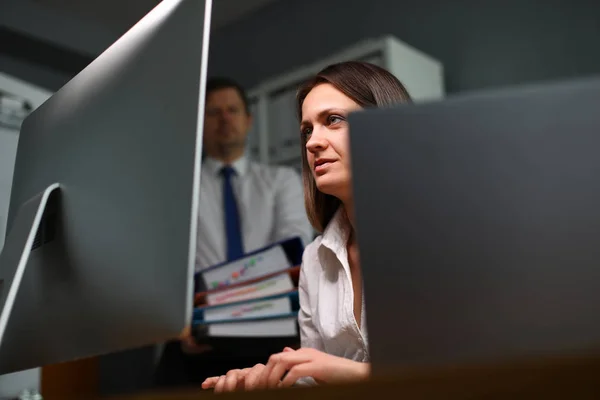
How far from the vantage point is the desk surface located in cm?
35

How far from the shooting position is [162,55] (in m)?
0.71

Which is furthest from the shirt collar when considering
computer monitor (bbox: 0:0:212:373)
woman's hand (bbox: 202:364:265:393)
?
woman's hand (bbox: 202:364:265:393)

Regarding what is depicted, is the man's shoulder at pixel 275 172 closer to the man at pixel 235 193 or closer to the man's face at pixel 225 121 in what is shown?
the man at pixel 235 193

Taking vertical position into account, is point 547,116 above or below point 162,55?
below

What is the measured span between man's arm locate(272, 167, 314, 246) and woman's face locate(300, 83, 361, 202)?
1375mm

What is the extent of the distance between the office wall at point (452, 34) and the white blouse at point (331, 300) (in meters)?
1.97

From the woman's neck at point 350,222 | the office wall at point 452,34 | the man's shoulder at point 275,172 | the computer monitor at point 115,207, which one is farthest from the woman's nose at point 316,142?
the office wall at point 452,34

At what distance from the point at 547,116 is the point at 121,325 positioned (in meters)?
0.47

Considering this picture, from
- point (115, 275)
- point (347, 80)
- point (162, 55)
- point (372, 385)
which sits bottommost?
point (372, 385)

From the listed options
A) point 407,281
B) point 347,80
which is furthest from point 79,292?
point 347,80

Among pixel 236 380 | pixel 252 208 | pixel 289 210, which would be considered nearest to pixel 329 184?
pixel 236 380

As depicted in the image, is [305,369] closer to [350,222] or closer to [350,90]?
[350,222]

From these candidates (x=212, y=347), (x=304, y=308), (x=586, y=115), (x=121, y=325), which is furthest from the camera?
(x=212, y=347)

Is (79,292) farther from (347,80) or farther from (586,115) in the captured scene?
(347,80)
